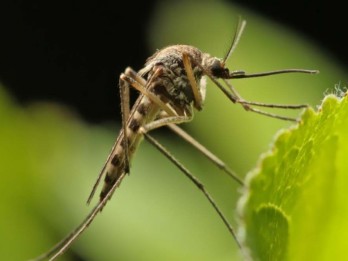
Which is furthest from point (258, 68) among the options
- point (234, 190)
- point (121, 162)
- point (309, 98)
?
point (121, 162)

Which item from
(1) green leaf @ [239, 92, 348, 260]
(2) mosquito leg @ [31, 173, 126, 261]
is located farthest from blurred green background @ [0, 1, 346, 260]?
(1) green leaf @ [239, 92, 348, 260]

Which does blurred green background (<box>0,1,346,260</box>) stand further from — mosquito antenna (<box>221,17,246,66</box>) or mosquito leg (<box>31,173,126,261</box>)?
mosquito antenna (<box>221,17,246,66</box>)

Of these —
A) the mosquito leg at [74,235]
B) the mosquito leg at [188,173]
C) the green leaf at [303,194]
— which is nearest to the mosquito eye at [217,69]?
the mosquito leg at [188,173]

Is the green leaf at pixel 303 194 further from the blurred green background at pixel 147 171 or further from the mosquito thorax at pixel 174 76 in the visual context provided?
the mosquito thorax at pixel 174 76

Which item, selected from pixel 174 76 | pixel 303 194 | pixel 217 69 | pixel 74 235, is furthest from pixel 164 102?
pixel 303 194

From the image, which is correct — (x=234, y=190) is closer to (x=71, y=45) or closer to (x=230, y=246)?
(x=230, y=246)
